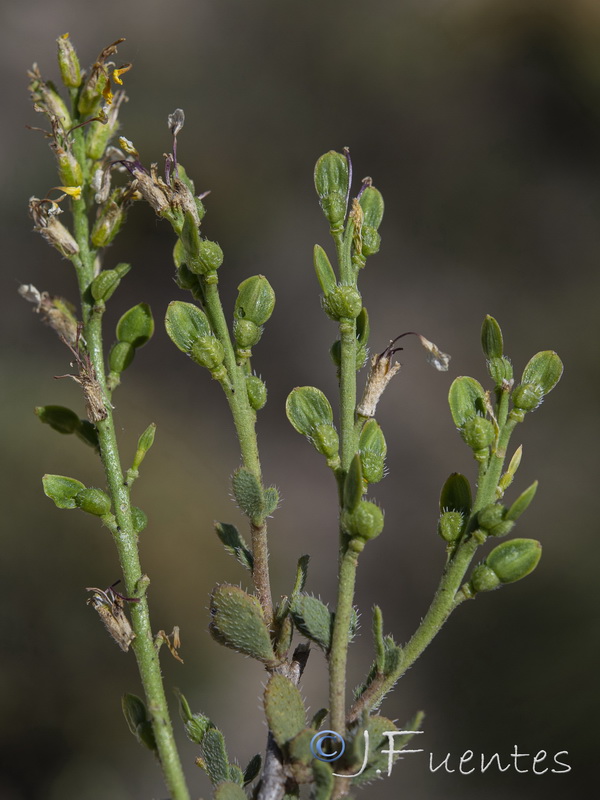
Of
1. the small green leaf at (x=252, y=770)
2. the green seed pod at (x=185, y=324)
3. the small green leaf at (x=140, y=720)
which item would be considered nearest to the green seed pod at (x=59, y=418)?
the green seed pod at (x=185, y=324)

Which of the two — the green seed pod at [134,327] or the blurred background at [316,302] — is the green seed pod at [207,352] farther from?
the blurred background at [316,302]

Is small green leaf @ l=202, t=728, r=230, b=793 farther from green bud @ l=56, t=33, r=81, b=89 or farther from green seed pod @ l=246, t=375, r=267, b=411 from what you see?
green bud @ l=56, t=33, r=81, b=89

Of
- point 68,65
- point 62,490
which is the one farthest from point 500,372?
point 68,65

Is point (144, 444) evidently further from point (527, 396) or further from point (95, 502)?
point (527, 396)

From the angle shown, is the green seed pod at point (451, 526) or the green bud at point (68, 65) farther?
the green bud at point (68, 65)

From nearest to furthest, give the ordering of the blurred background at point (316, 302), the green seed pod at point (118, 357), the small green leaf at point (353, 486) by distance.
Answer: the small green leaf at point (353, 486) → the green seed pod at point (118, 357) → the blurred background at point (316, 302)

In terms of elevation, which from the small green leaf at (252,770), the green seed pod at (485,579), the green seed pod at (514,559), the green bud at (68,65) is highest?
the green bud at (68,65)

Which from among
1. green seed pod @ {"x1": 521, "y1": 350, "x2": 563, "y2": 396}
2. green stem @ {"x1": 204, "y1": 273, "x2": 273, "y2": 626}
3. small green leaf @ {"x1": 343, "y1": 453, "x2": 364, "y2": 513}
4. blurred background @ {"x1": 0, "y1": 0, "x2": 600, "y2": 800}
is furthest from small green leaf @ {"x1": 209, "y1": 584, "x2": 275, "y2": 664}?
blurred background @ {"x1": 0, "y1": 0, "x2": 600, "y2": 800}
